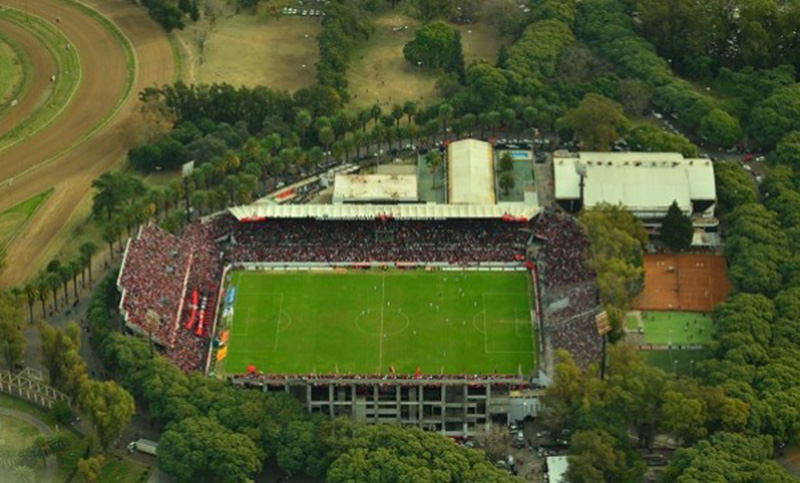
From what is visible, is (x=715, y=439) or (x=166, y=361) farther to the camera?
(x=166, y=361)

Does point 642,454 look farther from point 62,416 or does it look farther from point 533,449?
point 62,416

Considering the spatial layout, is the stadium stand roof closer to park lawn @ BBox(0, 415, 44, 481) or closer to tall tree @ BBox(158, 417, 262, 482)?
tall tree @ BBox(158, 417, 262, 482)

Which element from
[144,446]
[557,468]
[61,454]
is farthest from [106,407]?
[557,468]

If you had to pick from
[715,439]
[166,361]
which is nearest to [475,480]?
[715,439]

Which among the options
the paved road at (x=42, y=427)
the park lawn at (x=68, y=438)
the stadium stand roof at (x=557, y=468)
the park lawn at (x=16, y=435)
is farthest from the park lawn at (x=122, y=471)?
the stadium stand roof at (x=557, y=468)

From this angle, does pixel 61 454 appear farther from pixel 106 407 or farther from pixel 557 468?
pixel 557 468

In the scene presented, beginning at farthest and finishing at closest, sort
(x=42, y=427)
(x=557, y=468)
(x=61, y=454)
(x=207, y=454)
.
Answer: (x=42, y=427), (x=61, y=454), (x=557, y=468), (x=207, y=454)

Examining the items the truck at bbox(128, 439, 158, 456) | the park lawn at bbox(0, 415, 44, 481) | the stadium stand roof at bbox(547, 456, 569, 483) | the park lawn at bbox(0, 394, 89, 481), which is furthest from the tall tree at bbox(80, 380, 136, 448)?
the stadium stand roof at bbox(547, 456, 569, 483)
